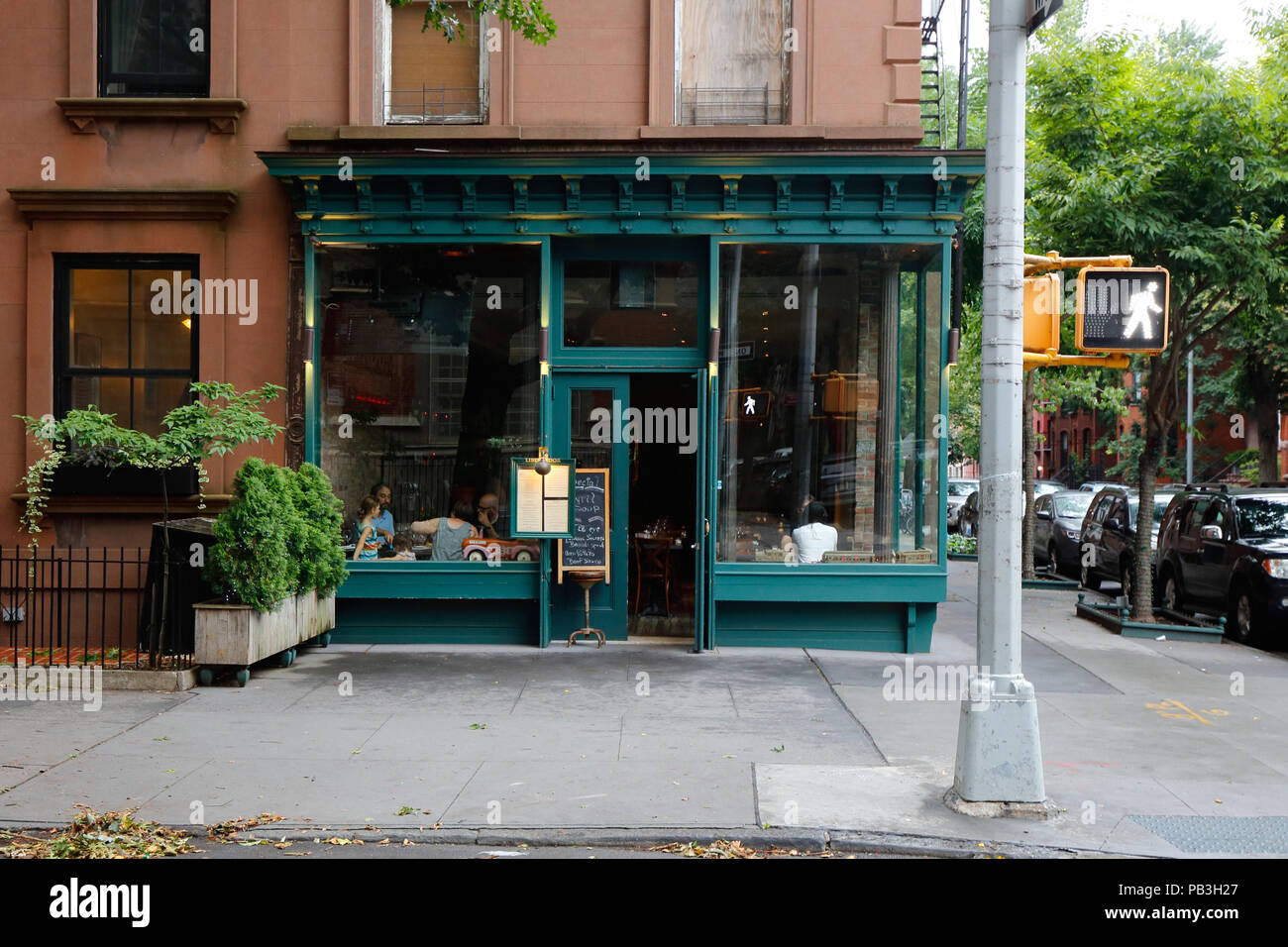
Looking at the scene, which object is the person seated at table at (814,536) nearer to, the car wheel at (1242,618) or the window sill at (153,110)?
the car wheel at (1242,618)

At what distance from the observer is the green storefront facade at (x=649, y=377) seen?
37.1 ft

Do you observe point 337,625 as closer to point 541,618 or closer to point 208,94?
point 541,618

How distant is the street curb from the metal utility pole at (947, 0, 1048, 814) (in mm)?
590

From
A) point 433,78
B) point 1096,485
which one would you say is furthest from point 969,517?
point 433,78

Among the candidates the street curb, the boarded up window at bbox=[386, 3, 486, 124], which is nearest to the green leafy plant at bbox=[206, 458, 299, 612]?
the street curb

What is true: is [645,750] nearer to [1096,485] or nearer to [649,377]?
[649,377]

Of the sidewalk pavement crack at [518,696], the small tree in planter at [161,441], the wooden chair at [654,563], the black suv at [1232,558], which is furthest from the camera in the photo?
the black suv at [1232,558]

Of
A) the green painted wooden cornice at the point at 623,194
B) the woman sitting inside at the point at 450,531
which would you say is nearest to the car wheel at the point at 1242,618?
the green painted wooden cornice at the point at 623,194

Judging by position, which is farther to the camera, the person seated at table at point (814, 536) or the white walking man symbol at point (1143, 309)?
the person seated at table at point (814, 536)

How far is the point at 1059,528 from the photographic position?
2255cm

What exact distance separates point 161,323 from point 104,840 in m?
7.33

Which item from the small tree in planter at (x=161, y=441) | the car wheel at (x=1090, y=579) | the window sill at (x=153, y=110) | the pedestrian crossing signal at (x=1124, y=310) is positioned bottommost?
the car wheel at (x=1090, y=579)

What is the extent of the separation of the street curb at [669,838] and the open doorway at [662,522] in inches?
239

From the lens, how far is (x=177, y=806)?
20.6 feet
